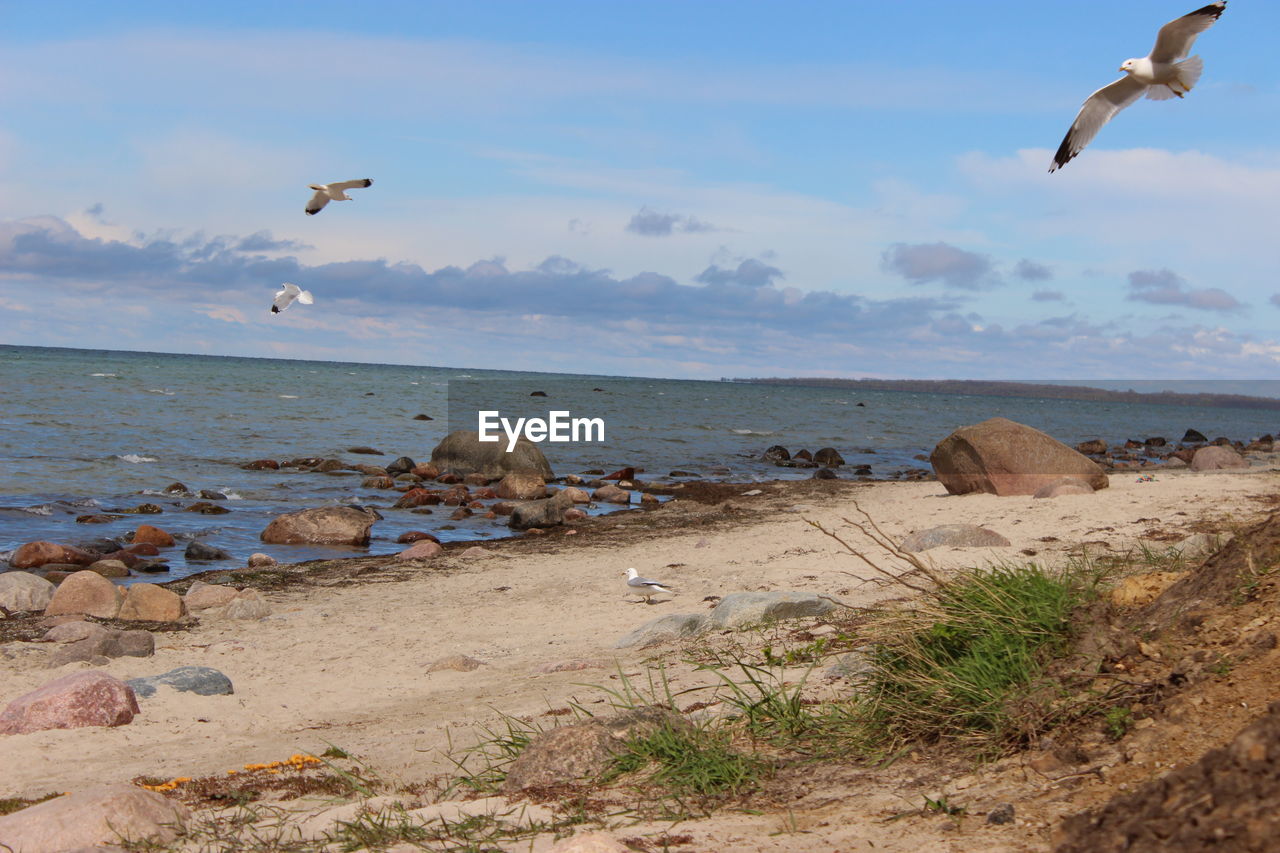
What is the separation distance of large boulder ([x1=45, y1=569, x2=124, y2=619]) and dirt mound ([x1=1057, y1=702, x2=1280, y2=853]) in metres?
9.55

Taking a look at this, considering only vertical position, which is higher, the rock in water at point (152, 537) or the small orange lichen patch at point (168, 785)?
the small orange lichen patch at point (168, 785)

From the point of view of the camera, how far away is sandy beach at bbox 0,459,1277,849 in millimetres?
5785

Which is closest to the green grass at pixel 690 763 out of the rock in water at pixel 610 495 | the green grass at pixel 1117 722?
the green grass at pixel 1117 722

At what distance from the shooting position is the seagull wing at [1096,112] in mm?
9367

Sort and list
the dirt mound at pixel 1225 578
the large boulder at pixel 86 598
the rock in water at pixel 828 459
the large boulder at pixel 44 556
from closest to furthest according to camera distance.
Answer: the dirt mound at pixel 1225 578 < the large boulder at pixel 86 598 < the large boulder at pixel 44 556 < the rock in water at pixel 828 459

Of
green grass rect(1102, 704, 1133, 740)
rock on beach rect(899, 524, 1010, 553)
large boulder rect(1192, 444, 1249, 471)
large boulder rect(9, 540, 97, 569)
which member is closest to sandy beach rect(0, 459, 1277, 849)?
rock on beach rect(899, 524, 1010, 553)

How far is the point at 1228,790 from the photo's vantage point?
2.88m

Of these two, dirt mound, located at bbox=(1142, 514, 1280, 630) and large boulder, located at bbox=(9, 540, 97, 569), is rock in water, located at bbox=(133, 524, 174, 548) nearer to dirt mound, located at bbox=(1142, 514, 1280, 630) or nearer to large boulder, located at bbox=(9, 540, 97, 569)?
large boulder, located at bbox=(9, 540, 97, 569)

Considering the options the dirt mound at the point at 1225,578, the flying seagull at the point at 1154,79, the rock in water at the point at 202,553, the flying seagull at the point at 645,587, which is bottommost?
the rock in water at the point at 202,553

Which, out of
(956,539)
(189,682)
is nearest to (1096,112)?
(956,539)

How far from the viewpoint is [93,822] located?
4.20 metres

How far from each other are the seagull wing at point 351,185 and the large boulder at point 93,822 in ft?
34.7

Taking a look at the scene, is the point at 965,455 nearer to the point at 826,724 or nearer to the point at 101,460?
the point at 826,724

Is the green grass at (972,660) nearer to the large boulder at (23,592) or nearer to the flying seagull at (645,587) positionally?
the flying seagull at (645,587)
